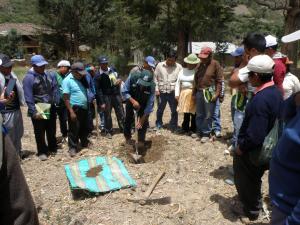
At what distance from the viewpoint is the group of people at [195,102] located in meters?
2.21

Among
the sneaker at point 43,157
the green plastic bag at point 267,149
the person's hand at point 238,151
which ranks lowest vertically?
the sneaker at point 43,157

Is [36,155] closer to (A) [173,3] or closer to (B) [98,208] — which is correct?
(B) [98,208]

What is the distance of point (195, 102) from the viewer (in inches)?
283

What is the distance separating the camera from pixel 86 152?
660 cm

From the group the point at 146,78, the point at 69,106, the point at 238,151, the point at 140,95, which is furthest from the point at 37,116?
the point at 238,151

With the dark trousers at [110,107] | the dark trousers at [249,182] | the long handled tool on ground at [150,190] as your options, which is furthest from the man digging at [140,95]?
the dark trousers at [249,182]

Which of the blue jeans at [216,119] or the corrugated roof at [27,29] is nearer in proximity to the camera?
the blue jeans at [216,119]

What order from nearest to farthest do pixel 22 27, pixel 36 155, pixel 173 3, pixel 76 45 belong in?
pixel 36 155 < pixel 173 3 < pixel 76 45 < pixel 22 27

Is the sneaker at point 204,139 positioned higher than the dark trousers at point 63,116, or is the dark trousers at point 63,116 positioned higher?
the dark trousers at point 63,116

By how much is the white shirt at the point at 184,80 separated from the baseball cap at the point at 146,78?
3.82 feet

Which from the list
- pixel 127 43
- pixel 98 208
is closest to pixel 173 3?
pixel 127 43

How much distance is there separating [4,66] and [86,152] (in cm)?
200

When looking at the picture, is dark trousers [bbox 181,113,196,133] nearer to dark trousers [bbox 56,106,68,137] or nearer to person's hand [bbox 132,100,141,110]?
person's hand [bbox 132,100,141,110]

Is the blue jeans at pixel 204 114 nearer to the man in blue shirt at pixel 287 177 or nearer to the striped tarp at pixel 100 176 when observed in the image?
the striped tarp at pixel 100 176
